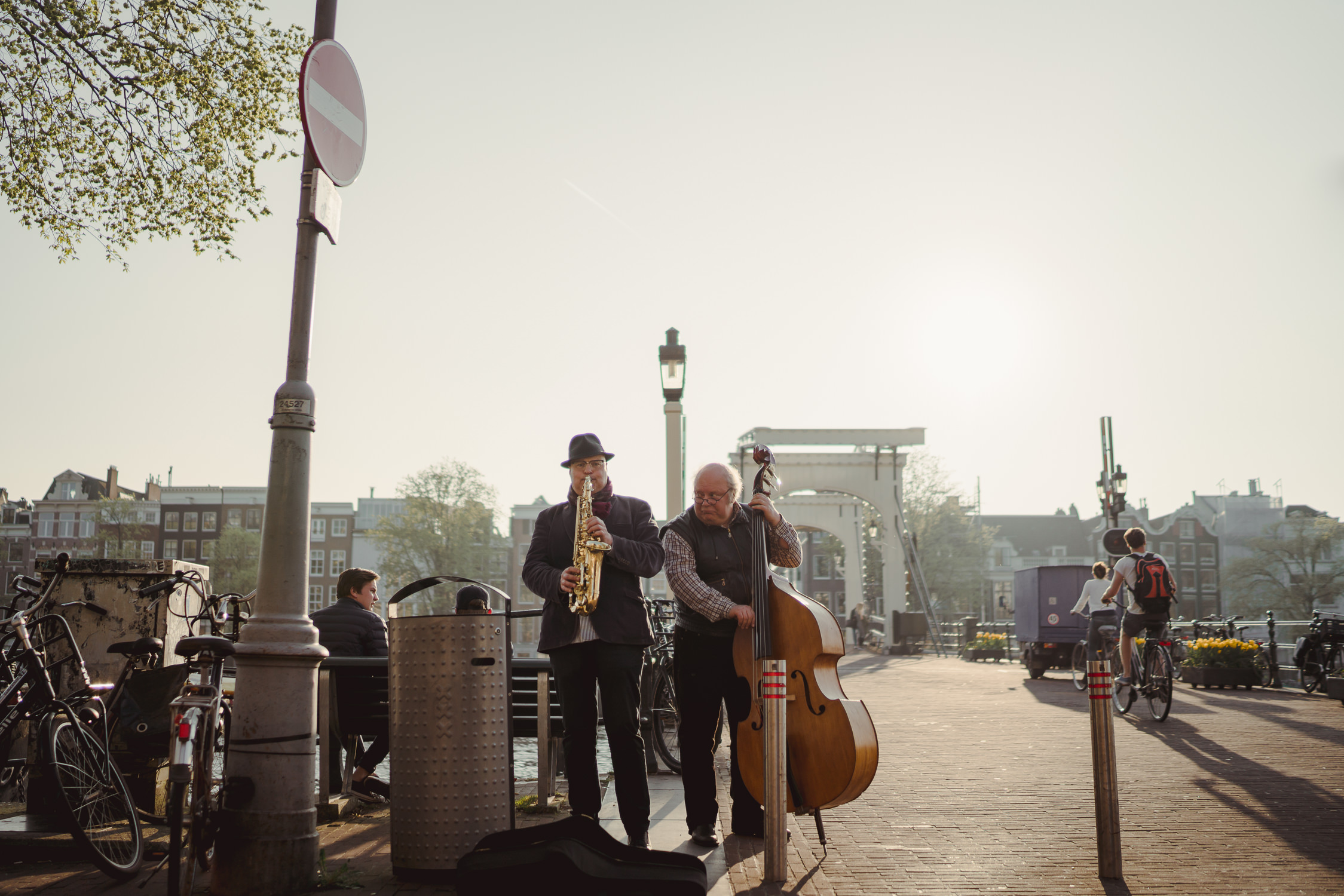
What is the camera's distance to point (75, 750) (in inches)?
175

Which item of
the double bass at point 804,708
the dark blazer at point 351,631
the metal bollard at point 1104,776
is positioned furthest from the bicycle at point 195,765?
the metal bollard at point 1104,776

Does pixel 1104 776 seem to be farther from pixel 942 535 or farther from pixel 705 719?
pixel 942 535

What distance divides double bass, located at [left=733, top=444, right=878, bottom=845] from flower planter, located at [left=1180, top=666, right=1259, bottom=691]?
1267cm

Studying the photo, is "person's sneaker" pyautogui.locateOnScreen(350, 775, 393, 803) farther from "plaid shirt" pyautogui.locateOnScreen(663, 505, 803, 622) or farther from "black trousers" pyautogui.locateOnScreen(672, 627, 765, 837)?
"plaid shirt" pyautogui.locateOnScreen(663, 505, 803, 622)

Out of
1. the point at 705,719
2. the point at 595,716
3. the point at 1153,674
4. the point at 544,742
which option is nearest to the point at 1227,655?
the point at 1153,674

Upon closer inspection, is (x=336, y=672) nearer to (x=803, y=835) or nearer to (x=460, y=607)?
(x=460, y=607)

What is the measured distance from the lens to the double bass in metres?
4.30

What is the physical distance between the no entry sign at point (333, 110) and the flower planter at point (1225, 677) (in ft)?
48.0

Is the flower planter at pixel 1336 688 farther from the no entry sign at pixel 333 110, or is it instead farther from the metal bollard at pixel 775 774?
the no entry sign at pixel 333 110

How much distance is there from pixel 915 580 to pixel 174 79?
29.0 meters

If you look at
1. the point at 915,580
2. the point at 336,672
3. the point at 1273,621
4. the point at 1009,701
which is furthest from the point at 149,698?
the point at 915,580

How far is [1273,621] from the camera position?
15.7 metres

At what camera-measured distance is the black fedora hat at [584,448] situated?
4.75 meters

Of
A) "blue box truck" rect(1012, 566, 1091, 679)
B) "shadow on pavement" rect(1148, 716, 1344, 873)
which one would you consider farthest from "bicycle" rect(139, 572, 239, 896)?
"blue box truck" rect(1012, 566, 1091, 679)
